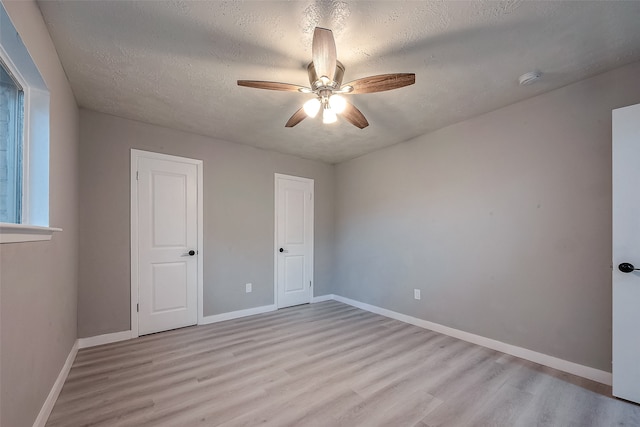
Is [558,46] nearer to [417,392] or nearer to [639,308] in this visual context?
[639,308]

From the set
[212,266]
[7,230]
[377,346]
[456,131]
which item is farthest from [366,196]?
[7,230]

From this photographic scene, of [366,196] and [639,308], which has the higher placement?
[366,196]

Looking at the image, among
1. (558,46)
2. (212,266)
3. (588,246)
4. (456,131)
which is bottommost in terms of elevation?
(212,266)

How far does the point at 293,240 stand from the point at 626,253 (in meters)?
3.62

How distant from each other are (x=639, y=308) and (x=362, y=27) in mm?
2645

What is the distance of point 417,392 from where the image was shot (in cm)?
203

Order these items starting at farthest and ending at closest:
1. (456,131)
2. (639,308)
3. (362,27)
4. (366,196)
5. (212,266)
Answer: (366,196)
(212,266)
(456,131)
(639,308)
(362,27)

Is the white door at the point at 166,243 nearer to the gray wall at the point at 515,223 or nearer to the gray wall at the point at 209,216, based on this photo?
the gray wall at the point at 209,216

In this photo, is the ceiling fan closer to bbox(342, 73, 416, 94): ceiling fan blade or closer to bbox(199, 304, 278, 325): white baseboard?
bbox(342, 73, 416, 94): ceiling fan blade

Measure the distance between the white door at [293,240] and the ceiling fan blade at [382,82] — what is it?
255 cm

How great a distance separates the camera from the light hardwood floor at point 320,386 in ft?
5.79

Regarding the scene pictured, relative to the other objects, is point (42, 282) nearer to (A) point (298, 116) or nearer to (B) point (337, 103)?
(A) point (298, 116)

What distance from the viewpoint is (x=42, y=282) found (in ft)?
5.40

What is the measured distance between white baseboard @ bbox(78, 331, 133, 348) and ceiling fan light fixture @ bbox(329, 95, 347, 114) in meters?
3.22
